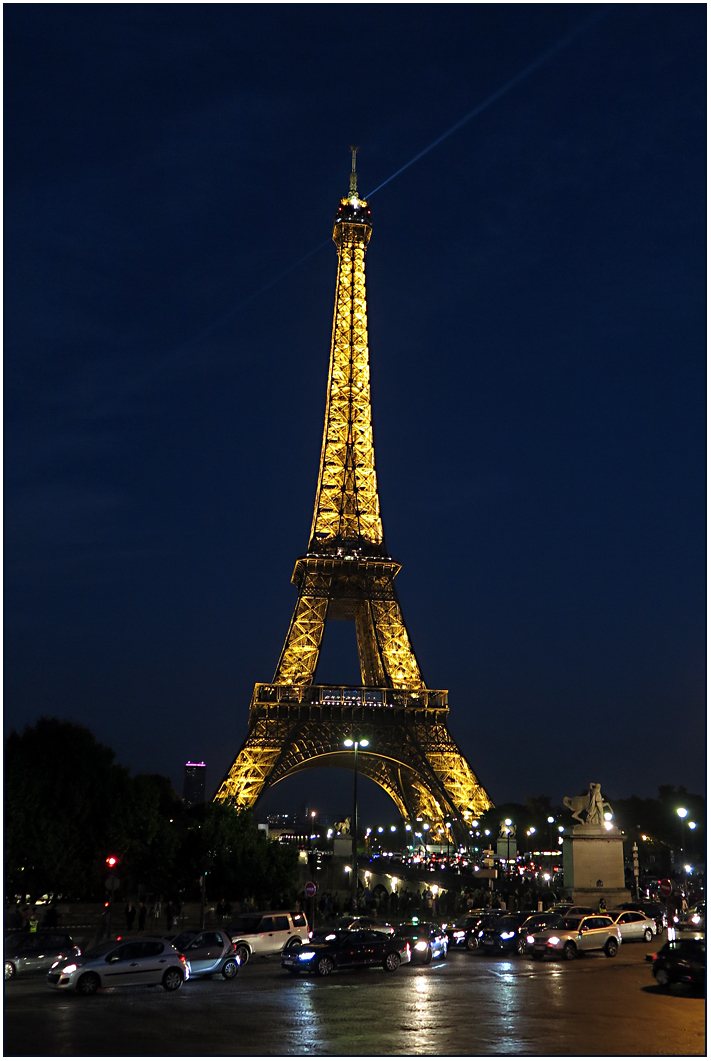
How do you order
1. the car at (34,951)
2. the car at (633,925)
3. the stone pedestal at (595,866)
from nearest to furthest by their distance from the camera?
1. the car at (34,951)
2. the car at (633,925)
3. the stone pedestal at (595,866)

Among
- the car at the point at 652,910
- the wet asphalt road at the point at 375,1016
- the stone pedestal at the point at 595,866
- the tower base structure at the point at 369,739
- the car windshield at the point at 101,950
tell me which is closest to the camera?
the wet asphalt road at the point at 375,1016

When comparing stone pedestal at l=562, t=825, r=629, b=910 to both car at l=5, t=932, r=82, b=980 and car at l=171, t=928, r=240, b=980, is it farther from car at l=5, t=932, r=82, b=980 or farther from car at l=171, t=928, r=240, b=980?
car at l=5, t=932, r=82, b=980

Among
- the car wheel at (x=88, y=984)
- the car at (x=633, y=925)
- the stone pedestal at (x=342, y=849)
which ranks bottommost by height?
the stone pedestal at (x=342, y=849)

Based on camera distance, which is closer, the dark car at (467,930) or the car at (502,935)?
the car at (502,935)

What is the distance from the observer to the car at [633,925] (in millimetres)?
32438

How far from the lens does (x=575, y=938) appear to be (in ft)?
98.5

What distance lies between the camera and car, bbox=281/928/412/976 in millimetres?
26281

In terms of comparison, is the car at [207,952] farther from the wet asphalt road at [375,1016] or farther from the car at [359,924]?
the car at [359,924]

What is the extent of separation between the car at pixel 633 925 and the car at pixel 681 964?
9493mm

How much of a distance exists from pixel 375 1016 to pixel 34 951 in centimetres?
1369

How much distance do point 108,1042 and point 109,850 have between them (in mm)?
35090

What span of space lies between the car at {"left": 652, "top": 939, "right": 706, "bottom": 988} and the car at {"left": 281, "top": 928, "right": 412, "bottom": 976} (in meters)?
7.67

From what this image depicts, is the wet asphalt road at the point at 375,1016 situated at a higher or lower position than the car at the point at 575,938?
higher

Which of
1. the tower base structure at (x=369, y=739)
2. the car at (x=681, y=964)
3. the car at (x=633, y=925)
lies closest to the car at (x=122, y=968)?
the car at (x=681, y=964)
